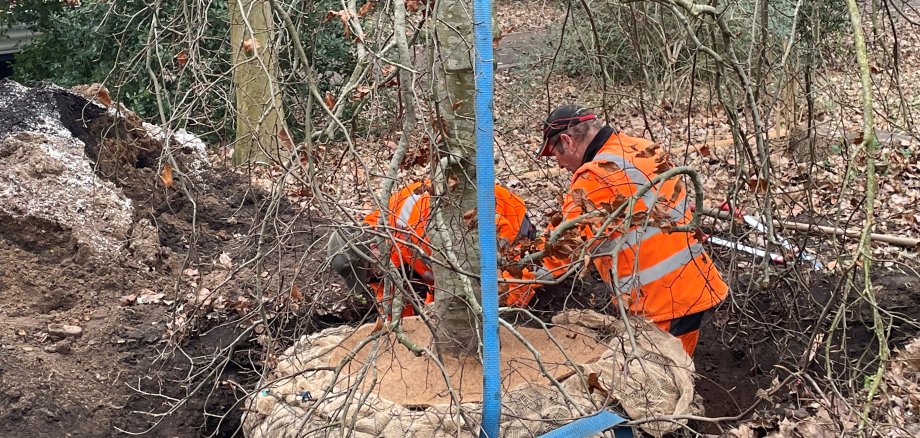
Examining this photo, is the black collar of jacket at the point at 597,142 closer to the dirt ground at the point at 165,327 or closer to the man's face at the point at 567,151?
the man's face at the point at 567,151

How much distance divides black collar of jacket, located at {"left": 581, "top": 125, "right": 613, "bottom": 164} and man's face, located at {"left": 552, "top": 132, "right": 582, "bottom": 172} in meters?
0.05

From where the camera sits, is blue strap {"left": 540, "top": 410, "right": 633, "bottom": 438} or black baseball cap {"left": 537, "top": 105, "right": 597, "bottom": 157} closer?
blue strap {"left": 540, "top": 410, "right": 633, "bottom": 438}

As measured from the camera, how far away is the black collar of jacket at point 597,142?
14.7ft

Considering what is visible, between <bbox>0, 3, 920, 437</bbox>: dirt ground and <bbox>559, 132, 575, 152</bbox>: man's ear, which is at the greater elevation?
<bbox>559, 132, 575, 152</bbox>: man's ear

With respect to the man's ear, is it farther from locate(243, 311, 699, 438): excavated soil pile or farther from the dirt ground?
locate(243, 311, 699, 438): excavated soil pile

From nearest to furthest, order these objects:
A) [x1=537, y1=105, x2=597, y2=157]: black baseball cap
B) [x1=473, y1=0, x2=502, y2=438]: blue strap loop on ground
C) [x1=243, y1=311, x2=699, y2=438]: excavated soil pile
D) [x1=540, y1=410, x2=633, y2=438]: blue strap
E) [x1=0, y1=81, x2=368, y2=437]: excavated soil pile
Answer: [x1=473, y1=0, x2=502, y2=438]: blue strap loop on ground < [x1=540, y1=410, x2=633, y2=438]: blue strap < [x1=243, y1=311, x2=699, y2=438]: excavated soil pile < [x1=537, y1=105, x2=597, y2=157]: black baseball cap < [x1=0, y1=81, x2=368, y2=437]: excavated soil pile


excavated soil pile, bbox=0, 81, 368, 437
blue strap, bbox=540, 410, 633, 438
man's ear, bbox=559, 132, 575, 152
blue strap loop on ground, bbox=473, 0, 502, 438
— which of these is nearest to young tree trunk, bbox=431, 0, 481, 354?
blue strap loop on ground, bbox=473, 0, 502, 438

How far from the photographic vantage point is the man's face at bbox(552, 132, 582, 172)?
4.57 metres

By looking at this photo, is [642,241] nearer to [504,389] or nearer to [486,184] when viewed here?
[504,389]

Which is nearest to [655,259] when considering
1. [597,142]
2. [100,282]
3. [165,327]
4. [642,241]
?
[642,241]

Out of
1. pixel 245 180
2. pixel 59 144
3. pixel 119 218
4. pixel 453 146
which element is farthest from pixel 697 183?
pixel 245 180

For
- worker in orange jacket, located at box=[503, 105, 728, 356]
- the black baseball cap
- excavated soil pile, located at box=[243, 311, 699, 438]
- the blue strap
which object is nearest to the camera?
the blue strap

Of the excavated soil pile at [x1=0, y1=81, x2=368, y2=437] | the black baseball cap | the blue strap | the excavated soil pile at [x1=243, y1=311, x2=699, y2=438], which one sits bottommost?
the excavated soil pile at [x1=0, y1=81, x2=368, y2=437]

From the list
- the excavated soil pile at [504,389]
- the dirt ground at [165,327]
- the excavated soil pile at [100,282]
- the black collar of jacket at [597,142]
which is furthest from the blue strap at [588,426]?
the black collar of jacket at [597,142]
